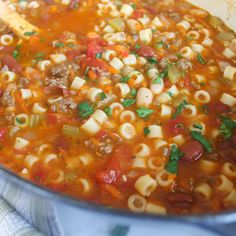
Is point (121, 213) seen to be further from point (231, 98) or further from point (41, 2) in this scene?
point (41, 2)

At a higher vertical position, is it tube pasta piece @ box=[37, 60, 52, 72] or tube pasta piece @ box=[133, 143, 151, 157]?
tube pasta piece @ box=[133, 143, 151, 157]

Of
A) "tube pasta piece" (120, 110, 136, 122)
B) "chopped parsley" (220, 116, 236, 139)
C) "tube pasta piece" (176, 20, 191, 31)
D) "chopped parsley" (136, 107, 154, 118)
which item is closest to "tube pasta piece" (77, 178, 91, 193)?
"tube pasta piece" (120, 110, 136, 122)

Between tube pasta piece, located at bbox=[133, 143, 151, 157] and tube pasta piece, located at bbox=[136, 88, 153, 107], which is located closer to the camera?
tube pasta piece, located at bbox=[133, 143, 151, 157]

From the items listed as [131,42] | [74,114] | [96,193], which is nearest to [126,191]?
[96,193]

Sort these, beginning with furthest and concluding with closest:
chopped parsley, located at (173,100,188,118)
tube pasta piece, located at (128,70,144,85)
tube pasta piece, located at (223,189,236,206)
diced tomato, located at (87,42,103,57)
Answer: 1. diced tomato, located at (87,42,103,57)
2. tube pasta piece, located at (128,70,144,85)
3. chopped parsley, located at (173,100,188,118)
4. tube pasta piece, located at (223,189,236,206)

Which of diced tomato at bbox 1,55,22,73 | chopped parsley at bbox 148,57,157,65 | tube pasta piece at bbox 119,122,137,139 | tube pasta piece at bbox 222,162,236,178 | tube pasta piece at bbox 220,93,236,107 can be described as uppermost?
tube pasta piece at bbox 220,93,236,107

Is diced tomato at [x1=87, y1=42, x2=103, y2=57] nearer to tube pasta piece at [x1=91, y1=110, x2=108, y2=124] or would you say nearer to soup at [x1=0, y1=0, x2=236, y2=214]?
soup at [x1=0, y1=0, x2=236, y2=214]

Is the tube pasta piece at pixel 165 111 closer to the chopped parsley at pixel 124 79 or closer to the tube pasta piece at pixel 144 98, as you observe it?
the tube pasta piece at pixel 144 98

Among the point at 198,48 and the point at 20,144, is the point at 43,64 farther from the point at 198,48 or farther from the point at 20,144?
the point at 198,48
